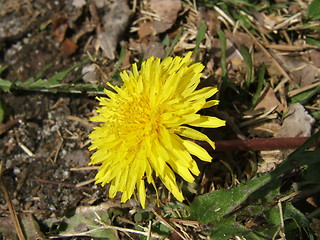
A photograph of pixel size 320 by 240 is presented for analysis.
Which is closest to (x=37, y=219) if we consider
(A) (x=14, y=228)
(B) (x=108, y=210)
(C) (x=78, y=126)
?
(A) (x=14, y=228)

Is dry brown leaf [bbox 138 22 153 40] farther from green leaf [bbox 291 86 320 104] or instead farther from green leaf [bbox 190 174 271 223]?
green leaf [bbox 190 174 271 223]

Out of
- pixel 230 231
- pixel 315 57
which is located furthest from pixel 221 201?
pixel 315 57

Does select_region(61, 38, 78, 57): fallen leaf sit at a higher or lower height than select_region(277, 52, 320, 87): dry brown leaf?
higher

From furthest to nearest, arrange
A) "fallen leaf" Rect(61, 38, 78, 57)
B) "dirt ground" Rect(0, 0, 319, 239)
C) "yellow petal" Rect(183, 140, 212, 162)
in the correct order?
1. "fallen leaf" Rect(61, 38, 78, 57)
2. "dirt ground" Rect(0, 0, 319, 239)
3. "yellow petal" Rect(183, 140, 212, 162)

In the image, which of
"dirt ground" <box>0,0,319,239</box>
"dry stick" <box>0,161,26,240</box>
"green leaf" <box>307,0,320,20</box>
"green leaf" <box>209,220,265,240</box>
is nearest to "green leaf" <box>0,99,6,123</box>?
"dirt ground" <box>0,0,319,239</box>

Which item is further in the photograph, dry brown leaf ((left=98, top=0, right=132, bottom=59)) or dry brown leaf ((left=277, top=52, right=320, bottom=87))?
dry brown leaf ((left=98, top=0, right=132, bottom=59))

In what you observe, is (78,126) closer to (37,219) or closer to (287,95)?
(37,219)

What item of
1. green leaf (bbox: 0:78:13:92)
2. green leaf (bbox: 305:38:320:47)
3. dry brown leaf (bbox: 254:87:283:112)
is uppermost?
green leaf (bbox: 0:78:13:92)

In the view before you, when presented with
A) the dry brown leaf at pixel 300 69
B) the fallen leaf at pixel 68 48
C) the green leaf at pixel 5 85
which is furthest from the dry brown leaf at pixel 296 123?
the green leaf at pixel 5 85
